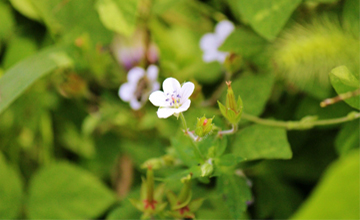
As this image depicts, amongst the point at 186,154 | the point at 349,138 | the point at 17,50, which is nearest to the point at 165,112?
the point at 186,154

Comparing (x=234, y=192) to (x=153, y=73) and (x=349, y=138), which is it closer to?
(x=349, y=138)

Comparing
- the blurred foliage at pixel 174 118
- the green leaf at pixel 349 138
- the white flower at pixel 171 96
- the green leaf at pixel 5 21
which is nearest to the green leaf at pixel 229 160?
the blurred foliage at pixel 174 118

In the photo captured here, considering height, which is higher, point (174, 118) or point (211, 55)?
point (211, 55)

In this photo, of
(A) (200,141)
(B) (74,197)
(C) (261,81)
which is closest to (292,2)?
(C) (261,81)

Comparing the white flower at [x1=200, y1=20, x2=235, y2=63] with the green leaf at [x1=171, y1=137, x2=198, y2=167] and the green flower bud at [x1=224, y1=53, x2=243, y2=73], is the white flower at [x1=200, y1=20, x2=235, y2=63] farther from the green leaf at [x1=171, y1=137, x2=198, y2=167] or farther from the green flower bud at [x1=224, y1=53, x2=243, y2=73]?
the green leaf at [x1=171, y1=137, x2=198, y2=167]

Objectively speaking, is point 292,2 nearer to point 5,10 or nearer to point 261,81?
point 261,81

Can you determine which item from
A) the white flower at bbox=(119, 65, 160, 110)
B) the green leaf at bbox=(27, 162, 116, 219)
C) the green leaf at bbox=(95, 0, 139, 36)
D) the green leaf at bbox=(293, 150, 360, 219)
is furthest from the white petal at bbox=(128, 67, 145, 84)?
the green leaf at bbox=(293, 150, 360, 219)
